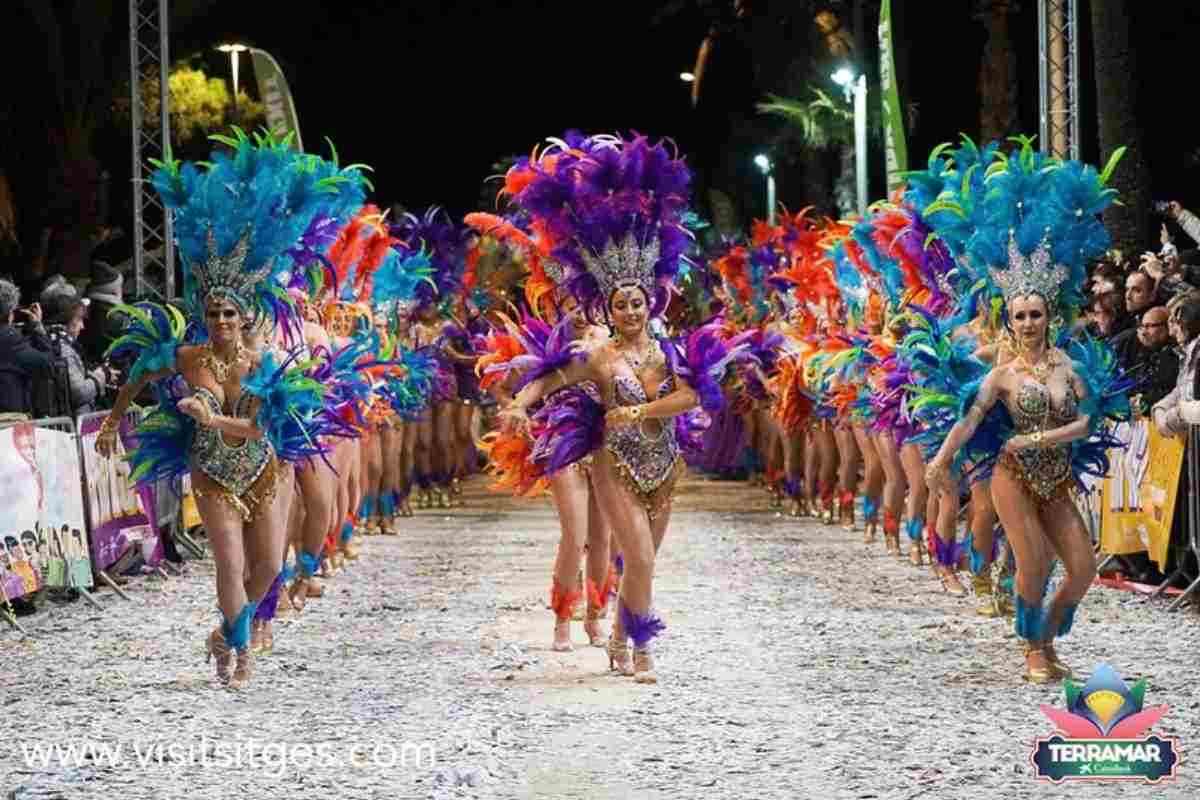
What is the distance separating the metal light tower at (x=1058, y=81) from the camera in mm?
17375

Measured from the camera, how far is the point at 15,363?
14.1 metres

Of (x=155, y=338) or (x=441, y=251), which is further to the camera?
(x=441, y=251)

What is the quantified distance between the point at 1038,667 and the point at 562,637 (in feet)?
8.42

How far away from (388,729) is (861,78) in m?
21.4

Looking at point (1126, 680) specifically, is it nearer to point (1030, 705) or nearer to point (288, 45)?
point (1030, 705)

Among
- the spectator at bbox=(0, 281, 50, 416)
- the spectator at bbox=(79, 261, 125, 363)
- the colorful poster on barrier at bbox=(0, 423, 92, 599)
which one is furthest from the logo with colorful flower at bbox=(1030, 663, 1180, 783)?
the spectator at bbox=(79, 261, 125, 363)

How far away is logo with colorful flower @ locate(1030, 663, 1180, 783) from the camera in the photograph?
→ 7.64 m

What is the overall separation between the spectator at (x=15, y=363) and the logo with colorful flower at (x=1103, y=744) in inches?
323

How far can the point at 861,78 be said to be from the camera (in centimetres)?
2914

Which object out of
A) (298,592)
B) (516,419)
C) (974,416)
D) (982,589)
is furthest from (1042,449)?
(298,592)

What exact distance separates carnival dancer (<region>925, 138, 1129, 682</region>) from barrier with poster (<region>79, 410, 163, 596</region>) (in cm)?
586

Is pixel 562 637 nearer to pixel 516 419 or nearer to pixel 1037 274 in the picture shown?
pixel 516 419

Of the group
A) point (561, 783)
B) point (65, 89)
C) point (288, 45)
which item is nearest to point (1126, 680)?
point (561, 783)

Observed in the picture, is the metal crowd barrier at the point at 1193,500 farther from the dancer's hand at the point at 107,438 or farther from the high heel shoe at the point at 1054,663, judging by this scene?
the dancer's hand at the point at 107,438
